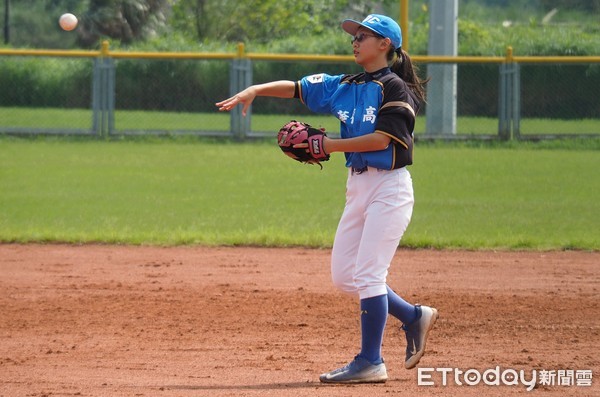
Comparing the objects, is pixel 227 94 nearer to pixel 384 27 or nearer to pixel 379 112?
pixel 384 27

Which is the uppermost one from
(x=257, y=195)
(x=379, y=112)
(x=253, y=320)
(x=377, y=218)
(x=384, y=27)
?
(x=384, y=27)

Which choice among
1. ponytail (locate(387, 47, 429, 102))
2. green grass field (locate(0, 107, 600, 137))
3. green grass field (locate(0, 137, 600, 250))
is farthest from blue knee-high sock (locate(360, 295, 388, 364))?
green grass field (locate(0, 107, 600, 137))

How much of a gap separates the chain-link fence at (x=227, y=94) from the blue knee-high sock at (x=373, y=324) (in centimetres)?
1269

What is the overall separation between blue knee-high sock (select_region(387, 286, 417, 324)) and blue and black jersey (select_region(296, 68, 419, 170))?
0.69 metres

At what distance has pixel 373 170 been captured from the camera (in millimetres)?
4695

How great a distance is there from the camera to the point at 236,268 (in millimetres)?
8188

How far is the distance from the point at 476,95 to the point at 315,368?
15.1 metres

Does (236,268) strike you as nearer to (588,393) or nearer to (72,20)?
(588,393)

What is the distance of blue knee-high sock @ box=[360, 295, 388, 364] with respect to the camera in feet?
15.4

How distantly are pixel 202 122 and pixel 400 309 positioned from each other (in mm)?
15813

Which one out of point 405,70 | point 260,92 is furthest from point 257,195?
point 405,70

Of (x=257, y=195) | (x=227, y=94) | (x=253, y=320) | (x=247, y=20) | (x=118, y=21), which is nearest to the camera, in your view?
(x=253, y=320)

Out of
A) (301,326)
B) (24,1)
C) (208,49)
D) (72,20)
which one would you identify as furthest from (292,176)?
(24,1)

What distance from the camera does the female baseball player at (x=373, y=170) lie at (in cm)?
461
